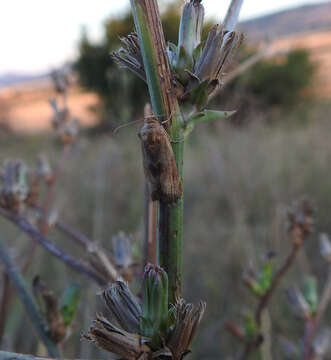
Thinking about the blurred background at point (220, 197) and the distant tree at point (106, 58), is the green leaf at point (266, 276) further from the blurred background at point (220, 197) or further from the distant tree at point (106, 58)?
the distant tree at point (106, 58)

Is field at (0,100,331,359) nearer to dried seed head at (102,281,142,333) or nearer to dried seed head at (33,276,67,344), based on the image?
dried seed head at (33,276,67,344)

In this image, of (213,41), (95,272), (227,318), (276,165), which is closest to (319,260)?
(227,318)

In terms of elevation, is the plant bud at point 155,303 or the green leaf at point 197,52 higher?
the green leaf at point 197,52

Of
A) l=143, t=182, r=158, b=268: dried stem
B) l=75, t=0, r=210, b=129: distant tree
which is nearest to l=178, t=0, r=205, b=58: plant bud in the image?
l=143, t=182, r=158, b=268: dried stem

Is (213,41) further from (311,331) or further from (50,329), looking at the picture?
(311,331)

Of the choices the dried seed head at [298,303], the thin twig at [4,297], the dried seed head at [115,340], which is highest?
the dried seed head at [115,340]

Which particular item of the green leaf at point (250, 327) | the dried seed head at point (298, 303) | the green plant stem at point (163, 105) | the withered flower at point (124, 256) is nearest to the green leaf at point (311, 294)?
the dried seed head at point (298, 303)
